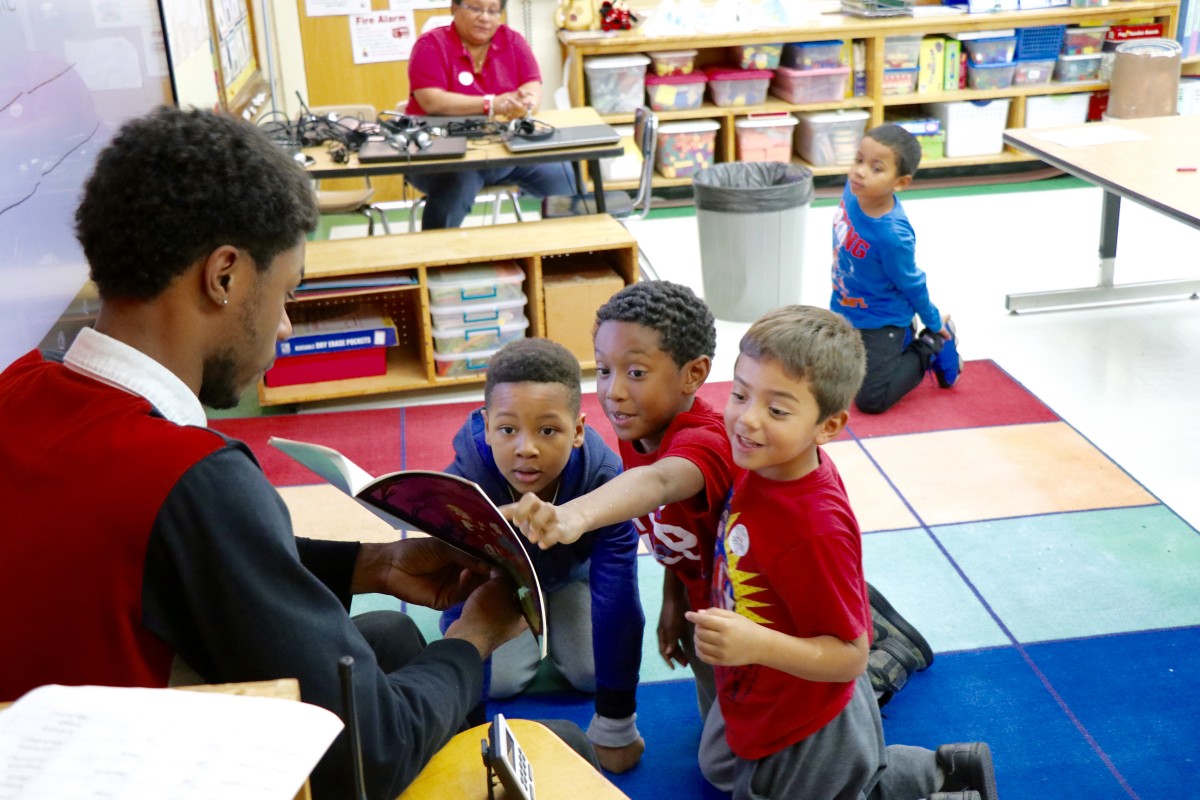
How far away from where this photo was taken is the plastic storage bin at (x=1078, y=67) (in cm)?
633

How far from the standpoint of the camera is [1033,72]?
635 centimetres

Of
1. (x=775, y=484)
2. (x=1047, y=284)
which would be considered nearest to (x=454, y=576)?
(x=775, y=484)

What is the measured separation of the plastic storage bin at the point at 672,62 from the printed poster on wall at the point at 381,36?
4.47 ft


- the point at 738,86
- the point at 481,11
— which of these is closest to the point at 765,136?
the point at 738,86

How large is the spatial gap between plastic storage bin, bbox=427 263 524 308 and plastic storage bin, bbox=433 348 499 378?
0.18 m

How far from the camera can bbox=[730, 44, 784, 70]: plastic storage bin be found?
20.4ft

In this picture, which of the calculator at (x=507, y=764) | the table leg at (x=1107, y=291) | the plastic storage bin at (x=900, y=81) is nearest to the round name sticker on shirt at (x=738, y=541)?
the calculator at (x=507, y=764)

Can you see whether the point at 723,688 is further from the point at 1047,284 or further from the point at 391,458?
the point at 1047,284

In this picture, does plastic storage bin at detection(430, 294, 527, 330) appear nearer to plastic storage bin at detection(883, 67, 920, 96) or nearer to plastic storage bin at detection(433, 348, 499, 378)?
plastic storage bin at detection(433, 348, 499, 378)

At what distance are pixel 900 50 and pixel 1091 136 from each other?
217 centimetres

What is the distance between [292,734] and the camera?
31.3 inches

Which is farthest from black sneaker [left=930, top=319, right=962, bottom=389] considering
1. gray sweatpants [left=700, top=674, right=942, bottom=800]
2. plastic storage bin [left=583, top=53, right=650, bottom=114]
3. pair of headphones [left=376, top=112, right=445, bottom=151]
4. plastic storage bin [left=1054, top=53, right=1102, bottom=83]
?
plastic storage bin [left=1054, top=53, right=1102, bottom=83]

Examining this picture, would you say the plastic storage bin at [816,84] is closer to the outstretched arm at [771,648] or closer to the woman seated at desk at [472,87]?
the woman seated at desk at [472,87]

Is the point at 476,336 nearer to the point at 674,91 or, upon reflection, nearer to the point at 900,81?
the point at 674,91
